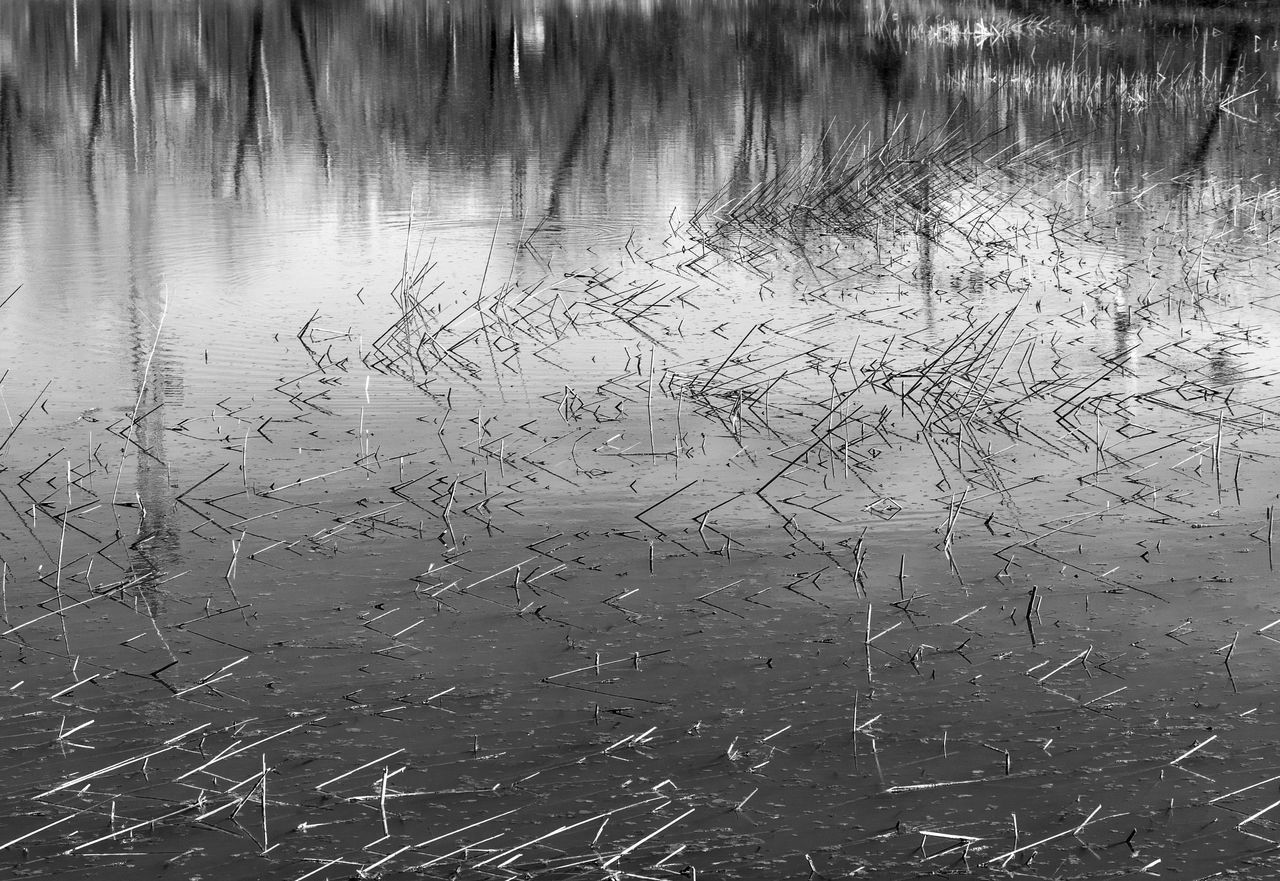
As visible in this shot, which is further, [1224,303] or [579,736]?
[1224,303]

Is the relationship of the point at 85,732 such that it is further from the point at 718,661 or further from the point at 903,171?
the point at 903,171

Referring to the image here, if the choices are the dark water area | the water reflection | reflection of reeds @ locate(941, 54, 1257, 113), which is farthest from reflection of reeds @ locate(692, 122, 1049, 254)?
reflection of reeds @ locate(941, 54, 1257, 113)

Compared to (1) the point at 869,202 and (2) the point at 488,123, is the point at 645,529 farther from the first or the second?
(2) the point at 488,123

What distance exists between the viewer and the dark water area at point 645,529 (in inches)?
140

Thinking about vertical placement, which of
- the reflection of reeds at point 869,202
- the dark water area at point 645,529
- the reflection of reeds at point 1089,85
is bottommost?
the dark water area at point 645,529

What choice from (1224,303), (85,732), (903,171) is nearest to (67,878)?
(85,732)

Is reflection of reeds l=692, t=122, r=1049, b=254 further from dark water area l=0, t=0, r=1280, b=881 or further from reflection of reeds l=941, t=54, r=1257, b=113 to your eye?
reflection of reeds l=941, t=54, r=1257, b=113

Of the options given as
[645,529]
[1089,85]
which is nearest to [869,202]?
[645,529]

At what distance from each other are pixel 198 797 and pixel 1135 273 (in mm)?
8278

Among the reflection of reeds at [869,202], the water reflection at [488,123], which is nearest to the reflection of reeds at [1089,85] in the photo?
the water reflection at [488,123]

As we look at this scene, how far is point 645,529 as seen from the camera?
5.41 meters

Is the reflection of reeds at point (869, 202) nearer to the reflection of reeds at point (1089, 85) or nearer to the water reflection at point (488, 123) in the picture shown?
the water reflection at point (488, 123)

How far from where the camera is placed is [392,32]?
105 feet

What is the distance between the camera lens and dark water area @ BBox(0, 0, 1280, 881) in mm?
3547
